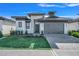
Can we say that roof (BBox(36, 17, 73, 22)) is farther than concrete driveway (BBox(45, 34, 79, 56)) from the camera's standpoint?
Yes

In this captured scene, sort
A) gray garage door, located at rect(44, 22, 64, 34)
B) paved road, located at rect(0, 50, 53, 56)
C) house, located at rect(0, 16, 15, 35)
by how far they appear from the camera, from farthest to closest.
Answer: gray garage door, located at rect(44, 22, 64, 34) < house, located at rect(0, 16, 15, 35) < paved road, located at rect(0, 50, 53, 56)

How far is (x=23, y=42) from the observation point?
19.6ft

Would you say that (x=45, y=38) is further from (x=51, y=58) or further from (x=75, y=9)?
(x=75, y=9)

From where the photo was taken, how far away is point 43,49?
5.88 metres

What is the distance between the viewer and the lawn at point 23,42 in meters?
5.93

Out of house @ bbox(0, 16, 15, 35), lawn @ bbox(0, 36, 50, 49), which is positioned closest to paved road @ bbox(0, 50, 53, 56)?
lawn @ bbox(0, 36, 50, 49)

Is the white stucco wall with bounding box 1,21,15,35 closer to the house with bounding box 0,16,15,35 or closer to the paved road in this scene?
the house with bounding box 0,16,15,35

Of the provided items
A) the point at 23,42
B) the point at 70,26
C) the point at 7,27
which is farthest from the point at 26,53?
the point at 70,26

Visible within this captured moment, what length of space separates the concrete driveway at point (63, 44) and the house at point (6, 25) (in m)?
1.02

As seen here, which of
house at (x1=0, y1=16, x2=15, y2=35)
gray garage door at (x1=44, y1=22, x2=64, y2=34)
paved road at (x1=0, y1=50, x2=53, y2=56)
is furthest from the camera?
gray garage door at (x1=44, y1=22, x2=64, y2=34)

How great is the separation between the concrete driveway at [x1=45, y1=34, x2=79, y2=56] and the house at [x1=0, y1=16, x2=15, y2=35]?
3.36 feet

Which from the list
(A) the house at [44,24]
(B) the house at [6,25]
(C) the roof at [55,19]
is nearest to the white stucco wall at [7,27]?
(B) the house at [6,25]

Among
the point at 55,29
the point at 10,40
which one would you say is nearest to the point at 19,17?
the point at 10,40

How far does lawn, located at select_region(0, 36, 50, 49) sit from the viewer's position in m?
5.93
